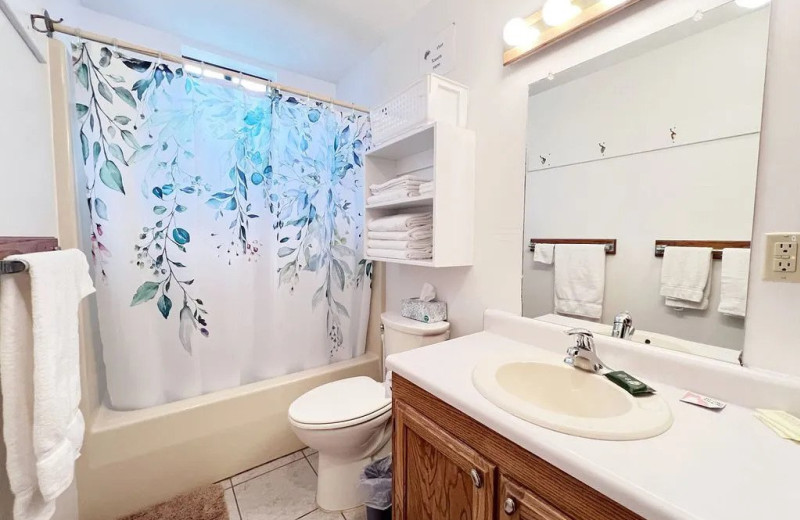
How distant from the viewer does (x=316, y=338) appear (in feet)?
6.15

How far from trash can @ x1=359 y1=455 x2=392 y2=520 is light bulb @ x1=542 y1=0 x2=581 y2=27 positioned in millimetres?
1816

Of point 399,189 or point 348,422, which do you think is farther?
point 399,189

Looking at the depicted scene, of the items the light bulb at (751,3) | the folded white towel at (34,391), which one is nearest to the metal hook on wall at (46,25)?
the folded white towel at (34,391)

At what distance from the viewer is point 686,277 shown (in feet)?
2.86

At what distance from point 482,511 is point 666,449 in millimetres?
421

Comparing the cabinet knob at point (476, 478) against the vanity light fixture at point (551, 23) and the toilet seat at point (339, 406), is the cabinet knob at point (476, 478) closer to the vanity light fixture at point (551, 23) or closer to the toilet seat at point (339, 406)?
the toilet seat at point (339, 406)

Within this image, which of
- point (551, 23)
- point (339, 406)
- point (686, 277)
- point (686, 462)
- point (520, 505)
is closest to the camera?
point (686, 462)

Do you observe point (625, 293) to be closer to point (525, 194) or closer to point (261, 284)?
point (525, 194)

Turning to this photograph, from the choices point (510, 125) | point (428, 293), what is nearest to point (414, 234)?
point (428, 293)

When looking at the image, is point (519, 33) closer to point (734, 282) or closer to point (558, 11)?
point (558, 11)

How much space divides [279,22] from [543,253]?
185 centimetres

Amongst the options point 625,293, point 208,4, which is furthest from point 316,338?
point 208,4

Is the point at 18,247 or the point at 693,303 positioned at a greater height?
the point at 18,247

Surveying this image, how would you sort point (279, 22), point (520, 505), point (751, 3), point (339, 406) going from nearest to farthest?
1. point (520, 505)
2. point (751, 3)
3. point (339, 406)
4. point (279, 22)
